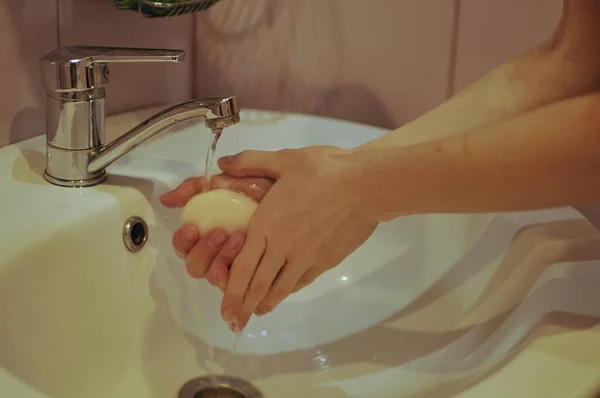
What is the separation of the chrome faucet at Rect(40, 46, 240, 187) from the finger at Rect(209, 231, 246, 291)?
0.28ft

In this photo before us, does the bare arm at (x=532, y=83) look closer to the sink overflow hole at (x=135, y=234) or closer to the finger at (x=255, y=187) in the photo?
the finger at (x=255, y=187)

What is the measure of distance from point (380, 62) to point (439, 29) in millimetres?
77

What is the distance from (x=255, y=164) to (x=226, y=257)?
0.30 ft

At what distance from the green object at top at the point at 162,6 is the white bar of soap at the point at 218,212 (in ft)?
0.60

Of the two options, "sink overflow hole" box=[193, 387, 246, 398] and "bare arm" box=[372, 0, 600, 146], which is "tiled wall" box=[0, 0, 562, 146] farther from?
"sink overflow hole" box=[193, 387, 246, 398]

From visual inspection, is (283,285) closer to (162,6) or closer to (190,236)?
(190,236)

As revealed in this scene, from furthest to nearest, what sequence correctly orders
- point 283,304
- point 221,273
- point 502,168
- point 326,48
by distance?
point 326,48 < point 283,304 < point 221,273 < point 502,168

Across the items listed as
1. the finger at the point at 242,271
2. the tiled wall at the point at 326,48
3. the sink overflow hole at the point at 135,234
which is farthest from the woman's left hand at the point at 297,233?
the tiled wall at the point at 326,48

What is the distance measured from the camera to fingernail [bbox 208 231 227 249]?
21.3 inches

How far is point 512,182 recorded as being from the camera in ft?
1.41

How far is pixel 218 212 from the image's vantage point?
21.9 inches

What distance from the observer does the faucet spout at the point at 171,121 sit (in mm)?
528

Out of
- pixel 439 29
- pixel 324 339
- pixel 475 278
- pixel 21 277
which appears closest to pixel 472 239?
pixel 475 278

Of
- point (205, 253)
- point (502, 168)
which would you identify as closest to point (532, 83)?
point (502, 168)
